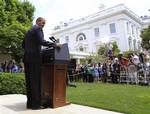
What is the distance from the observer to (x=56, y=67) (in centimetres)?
605

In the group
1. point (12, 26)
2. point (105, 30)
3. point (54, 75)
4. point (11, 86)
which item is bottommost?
point (11, 86)

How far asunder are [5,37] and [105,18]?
1826 inches

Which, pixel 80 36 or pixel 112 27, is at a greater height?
pixel 112 27

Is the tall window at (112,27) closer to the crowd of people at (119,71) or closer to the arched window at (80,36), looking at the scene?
the arched window at (80,36)

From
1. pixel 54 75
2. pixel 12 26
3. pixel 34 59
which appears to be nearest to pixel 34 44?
pixel 34 59

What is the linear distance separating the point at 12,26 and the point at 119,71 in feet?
53.2

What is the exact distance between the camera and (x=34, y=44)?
239 inches

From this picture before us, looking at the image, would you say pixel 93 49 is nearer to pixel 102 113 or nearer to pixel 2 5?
pixel 2 5

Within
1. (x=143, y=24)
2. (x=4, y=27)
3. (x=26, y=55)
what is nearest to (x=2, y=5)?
(x=4, y=27)

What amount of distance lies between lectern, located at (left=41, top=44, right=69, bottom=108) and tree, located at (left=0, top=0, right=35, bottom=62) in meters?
22.8

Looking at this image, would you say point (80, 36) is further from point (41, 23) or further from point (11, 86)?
point (41, 23)

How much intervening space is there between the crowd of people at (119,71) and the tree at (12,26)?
11200 millimetres

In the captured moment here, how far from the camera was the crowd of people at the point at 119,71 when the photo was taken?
15141 mm

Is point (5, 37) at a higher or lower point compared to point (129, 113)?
higher
